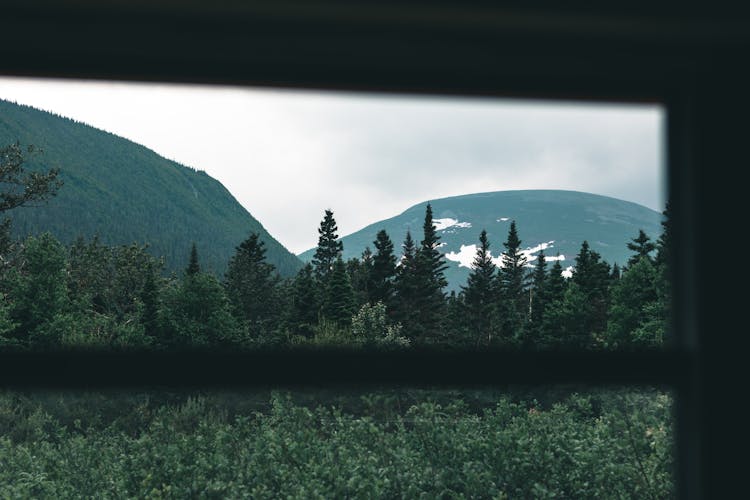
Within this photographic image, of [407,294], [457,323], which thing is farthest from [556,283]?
[407,294]

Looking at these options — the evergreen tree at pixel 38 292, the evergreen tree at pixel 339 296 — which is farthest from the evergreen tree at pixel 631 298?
the evergreen tree at pixel 38 292

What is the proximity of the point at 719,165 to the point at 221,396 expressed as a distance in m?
4.85

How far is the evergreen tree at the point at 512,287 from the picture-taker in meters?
20.4

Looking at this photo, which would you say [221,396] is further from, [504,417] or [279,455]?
[504,417]

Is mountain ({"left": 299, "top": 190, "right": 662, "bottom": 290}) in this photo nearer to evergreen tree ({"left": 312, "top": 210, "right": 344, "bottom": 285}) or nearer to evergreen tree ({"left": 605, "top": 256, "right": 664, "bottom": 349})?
evergreen tree ({"left": 312, "top": 210, "right": 344, "bottom": 285})

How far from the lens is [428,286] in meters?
19.7

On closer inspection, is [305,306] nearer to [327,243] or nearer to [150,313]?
[150,313]

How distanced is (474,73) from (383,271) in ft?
65.2

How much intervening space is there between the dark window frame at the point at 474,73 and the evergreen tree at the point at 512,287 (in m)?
19.4

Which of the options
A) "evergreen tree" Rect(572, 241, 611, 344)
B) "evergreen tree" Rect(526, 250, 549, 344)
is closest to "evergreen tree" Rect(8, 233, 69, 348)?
"evergreen tree" Rect(526, 250, 549, 344)

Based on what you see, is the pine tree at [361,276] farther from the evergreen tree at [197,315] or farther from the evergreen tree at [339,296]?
the evergreen tree at [197,315]

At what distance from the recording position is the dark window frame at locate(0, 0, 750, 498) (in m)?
0.52

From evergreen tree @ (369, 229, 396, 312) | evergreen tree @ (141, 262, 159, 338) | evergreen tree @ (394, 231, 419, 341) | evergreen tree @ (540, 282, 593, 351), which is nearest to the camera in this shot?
evergreen tree @ (141, 262, 159, 338)

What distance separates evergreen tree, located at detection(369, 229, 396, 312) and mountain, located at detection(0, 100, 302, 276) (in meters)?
23.6
